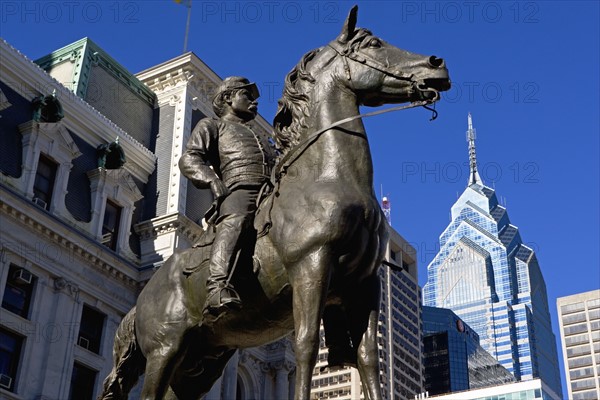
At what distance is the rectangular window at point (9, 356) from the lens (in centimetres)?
2800

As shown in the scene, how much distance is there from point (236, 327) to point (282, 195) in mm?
1203

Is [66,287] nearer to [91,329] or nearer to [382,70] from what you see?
[91,329]

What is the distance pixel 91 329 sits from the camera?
3247cm

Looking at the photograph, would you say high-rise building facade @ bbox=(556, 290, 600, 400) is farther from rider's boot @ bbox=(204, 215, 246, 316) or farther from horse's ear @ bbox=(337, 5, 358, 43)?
rider's boot @ bbox=(204, 215, 246, 316)

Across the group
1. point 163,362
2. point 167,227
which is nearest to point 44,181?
point 167,227

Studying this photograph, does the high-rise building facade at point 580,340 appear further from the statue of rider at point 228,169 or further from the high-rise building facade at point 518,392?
the statue of rider at point 228,169

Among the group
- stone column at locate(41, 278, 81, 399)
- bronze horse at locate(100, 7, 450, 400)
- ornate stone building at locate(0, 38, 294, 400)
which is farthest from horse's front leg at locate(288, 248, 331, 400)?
stone column at locate(41, 278, 81, 399)

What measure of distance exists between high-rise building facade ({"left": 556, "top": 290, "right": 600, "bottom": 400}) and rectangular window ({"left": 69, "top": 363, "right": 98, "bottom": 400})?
12908cm

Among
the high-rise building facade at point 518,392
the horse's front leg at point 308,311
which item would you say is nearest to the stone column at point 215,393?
the horse's front leg at point 308,311

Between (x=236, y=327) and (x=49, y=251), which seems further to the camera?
(x=49, y=251)

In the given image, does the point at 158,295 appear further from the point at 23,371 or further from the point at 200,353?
the point at 23,371


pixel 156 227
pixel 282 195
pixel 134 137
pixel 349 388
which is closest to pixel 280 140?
pixel 282 195

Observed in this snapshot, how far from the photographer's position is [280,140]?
727cm

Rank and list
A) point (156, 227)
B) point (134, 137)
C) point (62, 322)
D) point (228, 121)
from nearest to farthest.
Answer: point (228, 121), point (62, 322), point (156, 227), point (134, 137)
